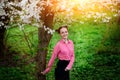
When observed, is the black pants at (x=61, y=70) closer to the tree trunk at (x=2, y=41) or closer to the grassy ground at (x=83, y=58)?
the grassy ground at (x=83, y=58)

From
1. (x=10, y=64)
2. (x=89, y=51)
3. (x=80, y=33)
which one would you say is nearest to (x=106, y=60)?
(x=89, y=51)

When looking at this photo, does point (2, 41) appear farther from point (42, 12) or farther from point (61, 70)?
point (61, 70)

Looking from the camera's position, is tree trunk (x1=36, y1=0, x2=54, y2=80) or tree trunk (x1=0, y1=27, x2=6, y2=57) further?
tree trunk (x1=0, y1=27, x2=6, y2=57)

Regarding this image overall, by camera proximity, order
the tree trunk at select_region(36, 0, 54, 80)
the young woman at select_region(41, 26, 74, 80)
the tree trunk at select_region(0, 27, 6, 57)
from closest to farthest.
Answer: the young woman at select_region(41, 26, 74, 80) < the tree trunk at select_region(36, 0, 54, 80) < the tree trunk at select_region(0, 27, 6, 57)

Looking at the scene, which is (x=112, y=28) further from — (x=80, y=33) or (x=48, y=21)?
(x=48, y=21)

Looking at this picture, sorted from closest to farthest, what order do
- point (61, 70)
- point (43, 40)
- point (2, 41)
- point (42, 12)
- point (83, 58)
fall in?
point (61, 70), point (42, 12), point (43, 40), point (2, 41), point (83, 58)

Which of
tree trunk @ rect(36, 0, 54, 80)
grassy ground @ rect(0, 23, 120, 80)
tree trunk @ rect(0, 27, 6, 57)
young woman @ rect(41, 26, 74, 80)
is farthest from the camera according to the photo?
tree trunk @ rect(0, 27, 6, 57)

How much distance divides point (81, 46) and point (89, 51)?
0.85 meters

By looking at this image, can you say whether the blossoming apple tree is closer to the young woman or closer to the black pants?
the young woman

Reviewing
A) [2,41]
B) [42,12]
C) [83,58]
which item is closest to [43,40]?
[42,12]

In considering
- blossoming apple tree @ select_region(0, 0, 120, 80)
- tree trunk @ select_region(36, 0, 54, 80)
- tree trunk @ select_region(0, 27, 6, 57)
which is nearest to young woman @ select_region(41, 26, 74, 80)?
blossoming apple tree @ select_region(0, 0, 120, 80)

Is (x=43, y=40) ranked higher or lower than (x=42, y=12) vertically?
lower

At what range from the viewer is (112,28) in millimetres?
13492

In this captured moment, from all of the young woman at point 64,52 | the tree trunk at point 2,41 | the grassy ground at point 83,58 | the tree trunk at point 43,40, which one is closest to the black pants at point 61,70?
the young woman at point 64,52
